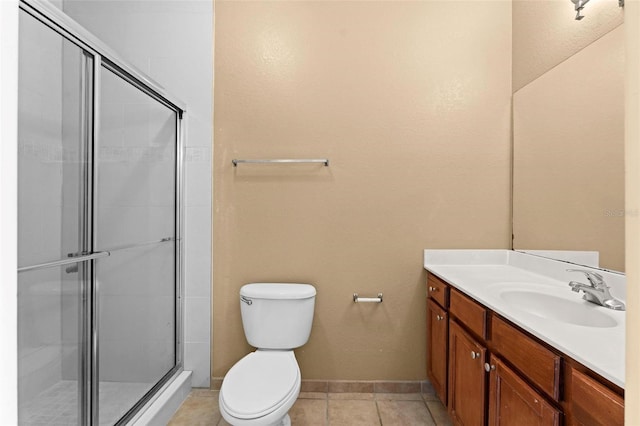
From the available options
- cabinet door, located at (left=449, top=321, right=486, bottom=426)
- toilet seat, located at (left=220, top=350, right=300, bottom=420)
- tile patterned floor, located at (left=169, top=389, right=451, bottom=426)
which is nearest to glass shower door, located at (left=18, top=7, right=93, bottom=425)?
toilet seat, located at (left=220, top=350, right=300, bottom=420)

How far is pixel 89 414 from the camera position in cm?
146

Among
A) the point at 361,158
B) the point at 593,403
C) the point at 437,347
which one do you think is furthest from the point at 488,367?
the point at 361,158

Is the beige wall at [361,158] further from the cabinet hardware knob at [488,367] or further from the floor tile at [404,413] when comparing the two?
the cabinet hardware knob at [488,367]

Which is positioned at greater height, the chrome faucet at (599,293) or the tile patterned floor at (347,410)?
the chrome faucet at (599,293)

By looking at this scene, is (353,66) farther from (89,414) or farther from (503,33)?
(89,414)

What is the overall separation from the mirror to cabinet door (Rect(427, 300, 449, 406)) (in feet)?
2.12

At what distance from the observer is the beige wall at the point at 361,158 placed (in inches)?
86.7

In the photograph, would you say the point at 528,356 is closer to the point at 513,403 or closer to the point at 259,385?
the point at 513,403

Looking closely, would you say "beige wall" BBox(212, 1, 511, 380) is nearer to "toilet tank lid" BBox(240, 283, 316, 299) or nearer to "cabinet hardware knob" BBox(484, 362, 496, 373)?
"toilet tank lid" BBox(240, 283, 316, 299)

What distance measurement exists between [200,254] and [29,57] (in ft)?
4.24

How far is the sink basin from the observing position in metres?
1.30

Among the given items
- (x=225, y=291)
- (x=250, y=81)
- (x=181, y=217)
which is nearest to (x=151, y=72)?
(x=250, y=81)

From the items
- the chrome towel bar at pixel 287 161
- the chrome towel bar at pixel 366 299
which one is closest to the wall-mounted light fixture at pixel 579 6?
the chrome towel bar at pixel 287 161

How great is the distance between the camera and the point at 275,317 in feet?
6.61
